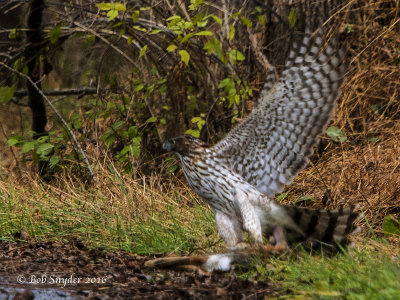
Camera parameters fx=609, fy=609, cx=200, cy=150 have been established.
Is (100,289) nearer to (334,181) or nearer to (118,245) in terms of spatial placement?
(118,245)

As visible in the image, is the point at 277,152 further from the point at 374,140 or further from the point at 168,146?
the point at 374,140

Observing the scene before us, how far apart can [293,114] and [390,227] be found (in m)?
1.15

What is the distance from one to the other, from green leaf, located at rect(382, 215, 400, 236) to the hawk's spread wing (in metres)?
0.78

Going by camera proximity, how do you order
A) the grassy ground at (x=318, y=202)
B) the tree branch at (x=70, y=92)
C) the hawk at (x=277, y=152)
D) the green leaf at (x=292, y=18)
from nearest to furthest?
the grassy ground at (x=318, y=202)
the hawk at (x=277, y=152)
the green leaf at (x=292, y=18)
the tree branch at (x=70, y=92)

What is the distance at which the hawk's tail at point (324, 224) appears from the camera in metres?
3.96

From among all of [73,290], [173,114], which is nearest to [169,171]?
[173,114]

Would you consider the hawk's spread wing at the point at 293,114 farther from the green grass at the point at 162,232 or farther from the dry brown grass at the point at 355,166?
the dry brown grass at the point at 355,166

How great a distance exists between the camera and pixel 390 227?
4.54 metres

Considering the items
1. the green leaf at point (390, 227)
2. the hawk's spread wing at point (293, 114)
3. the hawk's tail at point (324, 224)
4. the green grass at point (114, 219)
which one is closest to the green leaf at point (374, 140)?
the green leaf at point (390, 227)

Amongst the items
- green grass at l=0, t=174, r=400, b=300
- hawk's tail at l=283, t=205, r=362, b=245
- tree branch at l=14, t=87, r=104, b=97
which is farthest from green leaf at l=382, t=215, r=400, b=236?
tree branch at l=14, t=87, r=104, b=97

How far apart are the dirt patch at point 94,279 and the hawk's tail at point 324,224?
0.66m

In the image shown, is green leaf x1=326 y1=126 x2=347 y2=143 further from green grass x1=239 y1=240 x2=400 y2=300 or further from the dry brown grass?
green grass x1=239 y1=240 x2=400 y2=300

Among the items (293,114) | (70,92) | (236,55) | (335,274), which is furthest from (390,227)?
(70,92)

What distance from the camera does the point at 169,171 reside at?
6.53 m
